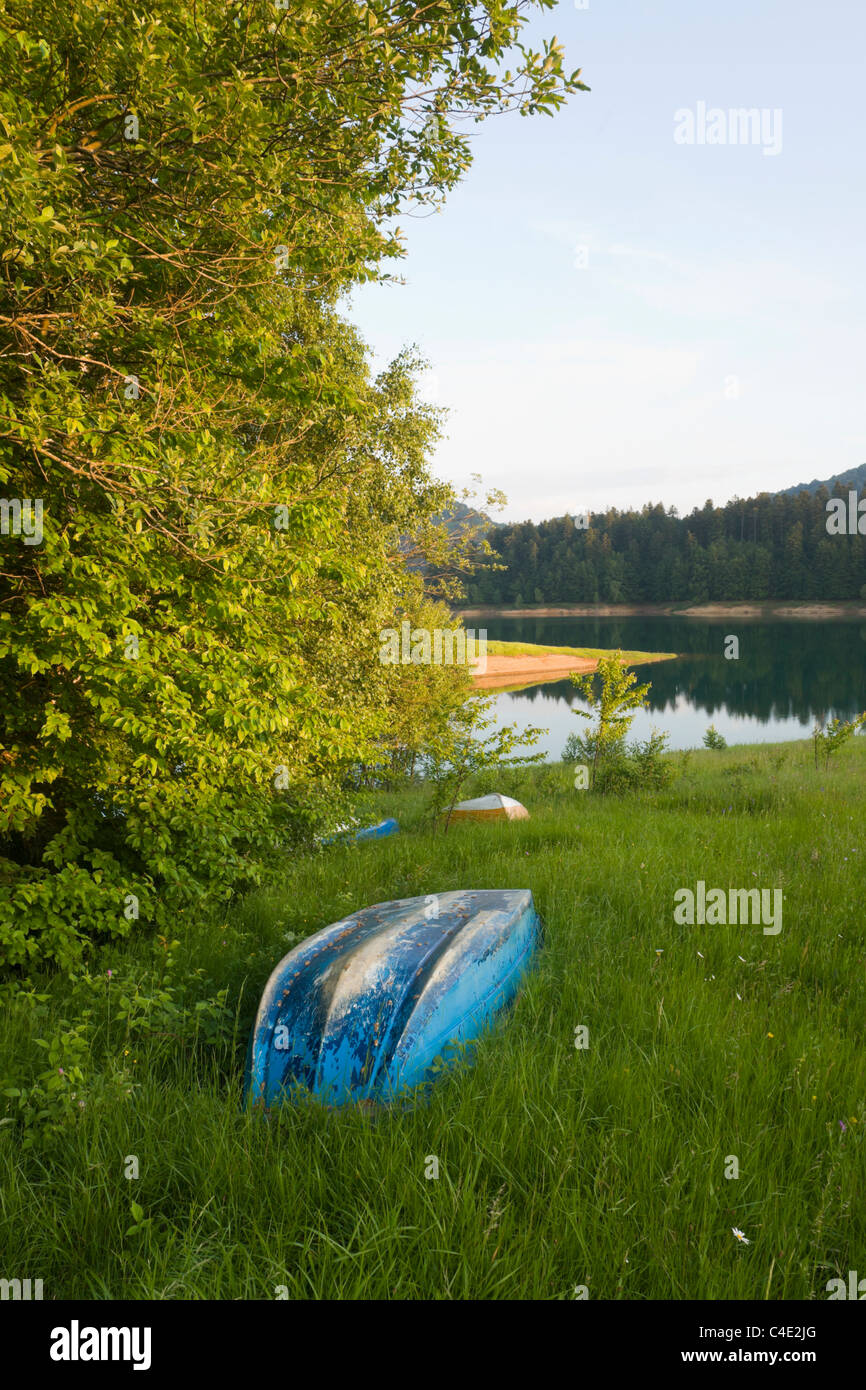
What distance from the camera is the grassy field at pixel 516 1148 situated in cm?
242

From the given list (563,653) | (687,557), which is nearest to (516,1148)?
(563,653)

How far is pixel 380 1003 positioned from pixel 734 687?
54.6 meters

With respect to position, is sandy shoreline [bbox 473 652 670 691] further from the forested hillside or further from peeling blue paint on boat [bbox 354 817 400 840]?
peeling blue paint on boat [bbox 354 817 400 840]

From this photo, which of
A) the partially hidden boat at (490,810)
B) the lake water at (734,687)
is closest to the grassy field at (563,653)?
the lake water at (734,687)

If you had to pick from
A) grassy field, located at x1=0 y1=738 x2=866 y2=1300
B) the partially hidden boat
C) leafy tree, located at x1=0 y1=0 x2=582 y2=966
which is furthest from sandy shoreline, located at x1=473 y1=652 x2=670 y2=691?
grassy field, located at x1=0 y1=738 x2=866 y2=1300

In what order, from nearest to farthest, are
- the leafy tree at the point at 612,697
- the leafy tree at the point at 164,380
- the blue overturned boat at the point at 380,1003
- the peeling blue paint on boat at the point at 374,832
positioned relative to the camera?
1. the blue overturned boat at the point at 380,1003
2. the leafy tree at the point at 164,380
3. the peeling blue paint on boat at the point at 374,832
4. the leafy tree at the point at 612,697

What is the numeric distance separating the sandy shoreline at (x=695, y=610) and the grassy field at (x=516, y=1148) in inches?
3525

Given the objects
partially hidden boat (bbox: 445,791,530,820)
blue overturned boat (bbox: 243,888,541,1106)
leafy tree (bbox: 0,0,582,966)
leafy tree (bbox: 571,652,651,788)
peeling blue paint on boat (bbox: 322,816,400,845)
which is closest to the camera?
blue overturned boat (bbox: 243,888,541,1106)

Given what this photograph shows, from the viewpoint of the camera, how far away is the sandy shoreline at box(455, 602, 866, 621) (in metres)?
102

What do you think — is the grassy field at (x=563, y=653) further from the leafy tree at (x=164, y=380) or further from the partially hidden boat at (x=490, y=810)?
the leafy tree at (x=164, y=380)

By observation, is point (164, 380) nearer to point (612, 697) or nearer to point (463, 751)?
point (463, 751)

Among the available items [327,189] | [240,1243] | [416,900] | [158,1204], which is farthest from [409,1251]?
[327,189]

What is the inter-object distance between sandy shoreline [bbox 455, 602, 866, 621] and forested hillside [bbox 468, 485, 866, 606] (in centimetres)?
147

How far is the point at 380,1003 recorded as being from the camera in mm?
3799
